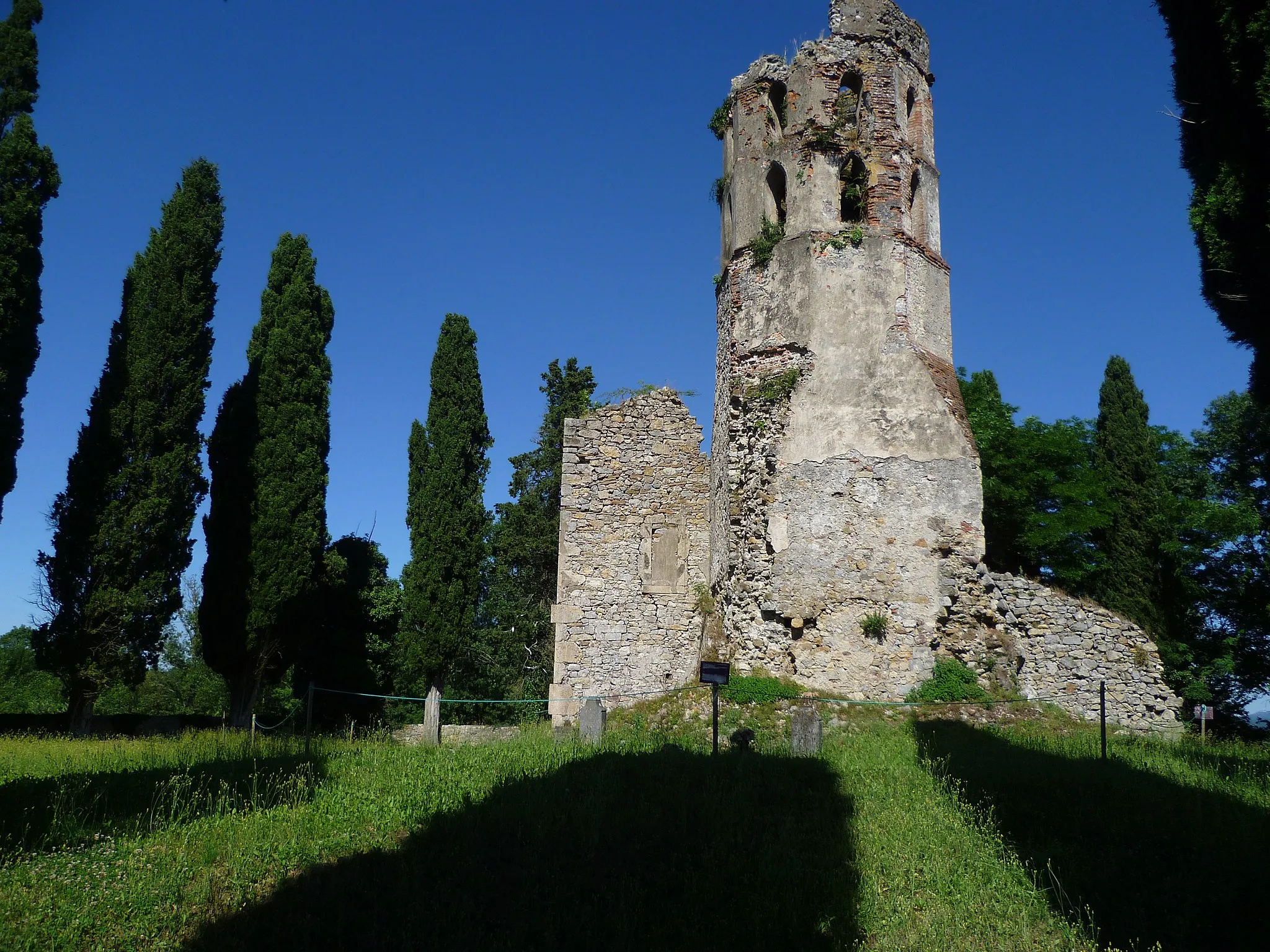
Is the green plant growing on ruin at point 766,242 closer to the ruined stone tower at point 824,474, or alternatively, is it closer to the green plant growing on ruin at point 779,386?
the ruined stone tower at point 824,474

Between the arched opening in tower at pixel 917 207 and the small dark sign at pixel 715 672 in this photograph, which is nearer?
the small dark sign at pixel 715 672

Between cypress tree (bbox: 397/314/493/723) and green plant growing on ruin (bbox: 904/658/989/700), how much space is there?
40.5ft

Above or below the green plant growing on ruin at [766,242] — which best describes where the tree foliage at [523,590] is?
below

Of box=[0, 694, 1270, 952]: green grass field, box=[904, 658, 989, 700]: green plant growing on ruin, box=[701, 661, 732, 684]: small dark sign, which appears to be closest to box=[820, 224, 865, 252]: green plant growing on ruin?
box=[904, 658, 989, 700]: green plant growing on ruin

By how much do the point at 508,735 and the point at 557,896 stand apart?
851cm

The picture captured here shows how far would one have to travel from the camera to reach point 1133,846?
7.11 m

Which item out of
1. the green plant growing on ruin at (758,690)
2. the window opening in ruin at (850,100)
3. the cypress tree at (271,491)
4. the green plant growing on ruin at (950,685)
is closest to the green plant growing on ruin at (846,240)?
the window opening in ruin at (850,100)

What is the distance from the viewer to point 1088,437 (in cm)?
2653

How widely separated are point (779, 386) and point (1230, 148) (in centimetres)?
842

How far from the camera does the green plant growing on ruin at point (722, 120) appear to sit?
1734 cm

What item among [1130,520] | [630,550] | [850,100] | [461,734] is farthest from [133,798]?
[1130,520]

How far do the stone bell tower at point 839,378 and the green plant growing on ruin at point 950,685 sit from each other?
6.5 inches

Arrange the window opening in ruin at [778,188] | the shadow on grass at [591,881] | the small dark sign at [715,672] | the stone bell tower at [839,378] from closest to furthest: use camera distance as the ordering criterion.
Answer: the shadow on grass at [591,881], the small dark sign at [715,672], the stone bell tower at [839,378], the window opening in ruin at [778,188]

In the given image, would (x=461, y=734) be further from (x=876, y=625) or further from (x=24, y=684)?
(x=24, y=684)
